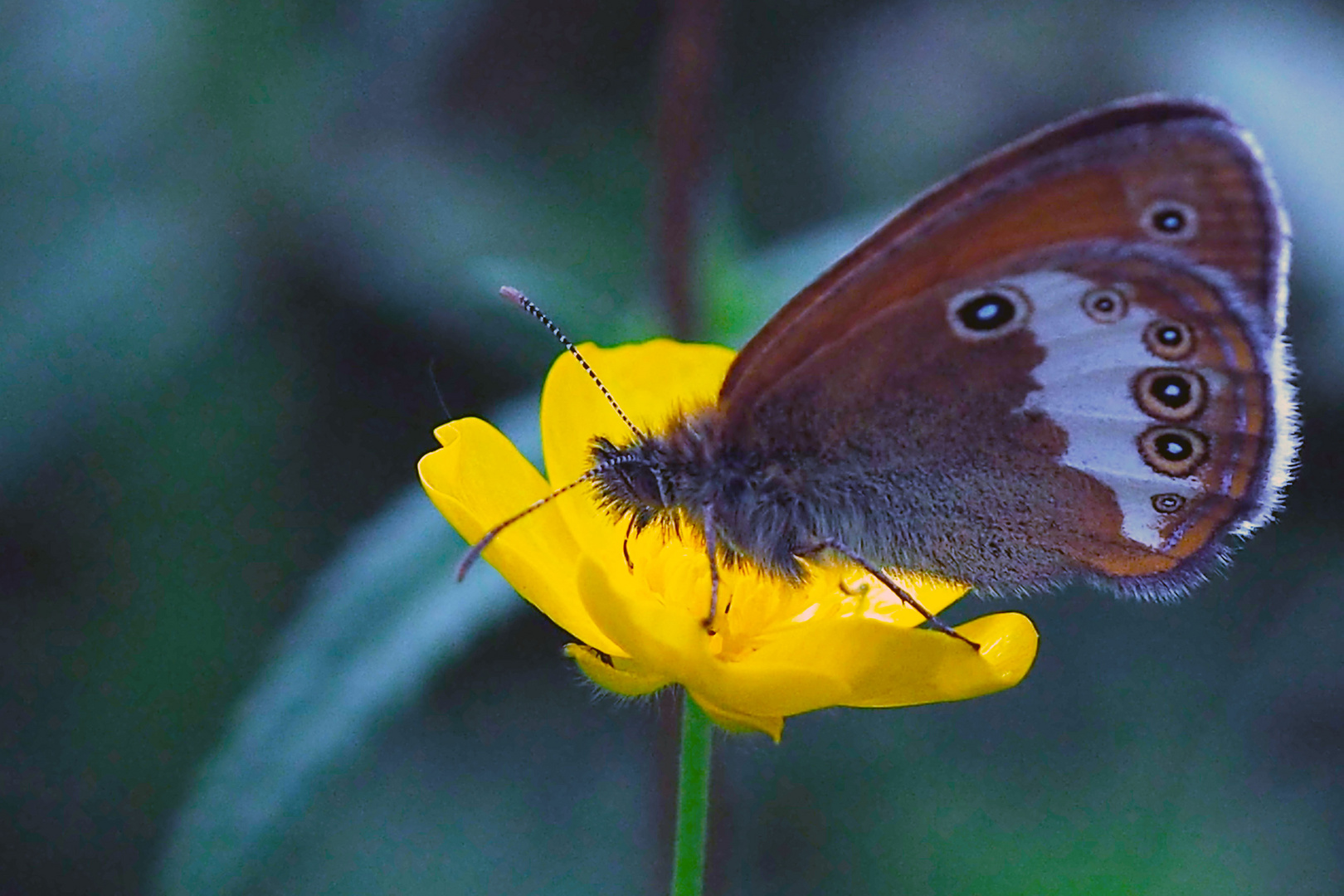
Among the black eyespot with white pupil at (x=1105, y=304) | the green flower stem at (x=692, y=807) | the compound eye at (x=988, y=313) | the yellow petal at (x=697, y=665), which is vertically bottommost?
the green flower stem at (x=692, y=807)

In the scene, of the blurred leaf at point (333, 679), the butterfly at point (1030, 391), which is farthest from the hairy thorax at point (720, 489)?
the blurred leaf at point (333, 679)

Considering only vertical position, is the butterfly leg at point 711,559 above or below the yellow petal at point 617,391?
below

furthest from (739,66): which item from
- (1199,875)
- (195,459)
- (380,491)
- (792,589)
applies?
(1199,875)

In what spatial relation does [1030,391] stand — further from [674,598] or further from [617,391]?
[617,391]

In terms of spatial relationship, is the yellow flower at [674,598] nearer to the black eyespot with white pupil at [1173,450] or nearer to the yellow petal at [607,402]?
the yellow petal at [607,402]

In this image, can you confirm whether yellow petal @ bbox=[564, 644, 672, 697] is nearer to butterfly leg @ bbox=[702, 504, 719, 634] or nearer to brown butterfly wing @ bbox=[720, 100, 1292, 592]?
butterfly leg @ bbox=[702, 504, 719, 634]

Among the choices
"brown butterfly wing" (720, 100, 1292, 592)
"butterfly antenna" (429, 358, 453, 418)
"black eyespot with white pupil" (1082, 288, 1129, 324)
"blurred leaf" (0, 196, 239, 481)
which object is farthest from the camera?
"blurred leaf" (0, 196, 239, 481)

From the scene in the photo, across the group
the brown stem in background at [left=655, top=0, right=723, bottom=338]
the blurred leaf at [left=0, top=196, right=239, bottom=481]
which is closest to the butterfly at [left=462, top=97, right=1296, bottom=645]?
the brown stem in background at [left=655, top=0, right=723, bottom=338]

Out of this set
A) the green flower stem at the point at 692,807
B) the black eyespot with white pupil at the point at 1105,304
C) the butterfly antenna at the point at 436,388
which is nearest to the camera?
the green flower stem at the point at 692,807
